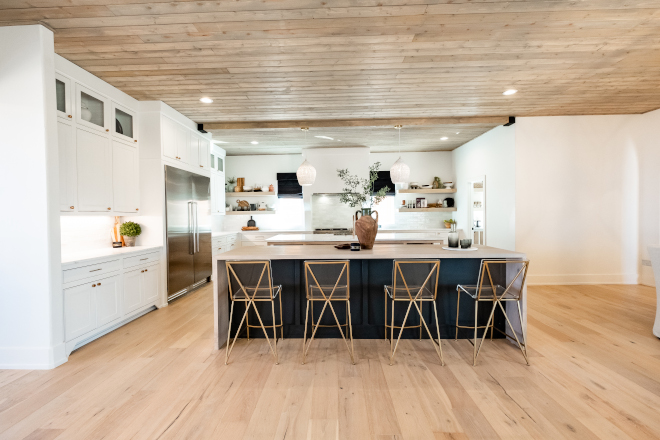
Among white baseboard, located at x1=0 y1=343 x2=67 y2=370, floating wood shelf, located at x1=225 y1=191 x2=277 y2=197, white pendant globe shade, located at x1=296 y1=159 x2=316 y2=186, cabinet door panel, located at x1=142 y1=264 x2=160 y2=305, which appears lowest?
white baseboard, located at x1=0 y1=343 x2=67 y2=370

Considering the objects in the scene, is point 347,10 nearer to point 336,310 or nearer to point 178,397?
point 336,310

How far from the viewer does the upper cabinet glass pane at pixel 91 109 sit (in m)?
3.61

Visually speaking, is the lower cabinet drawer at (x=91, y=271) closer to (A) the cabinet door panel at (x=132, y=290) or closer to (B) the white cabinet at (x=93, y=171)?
(A) the cabinet door panel at (x=132, y=290)

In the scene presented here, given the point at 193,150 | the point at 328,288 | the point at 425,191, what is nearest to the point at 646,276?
the point at 425,191

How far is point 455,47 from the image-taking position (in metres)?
3.25

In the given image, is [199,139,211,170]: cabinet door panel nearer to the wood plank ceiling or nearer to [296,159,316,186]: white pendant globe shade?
the wood plank ceiling

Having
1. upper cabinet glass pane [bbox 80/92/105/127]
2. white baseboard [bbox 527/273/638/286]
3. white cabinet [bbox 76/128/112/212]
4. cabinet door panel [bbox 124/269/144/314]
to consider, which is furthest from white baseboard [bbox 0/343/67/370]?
white baseboard [bbox 527/273/638/286]

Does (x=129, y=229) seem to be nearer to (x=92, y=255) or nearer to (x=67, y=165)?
(x=92, y=255)

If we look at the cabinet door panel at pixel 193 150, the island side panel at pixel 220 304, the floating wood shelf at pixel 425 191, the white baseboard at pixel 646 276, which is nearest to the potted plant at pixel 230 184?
the cabinet door panel at pixel 193 150

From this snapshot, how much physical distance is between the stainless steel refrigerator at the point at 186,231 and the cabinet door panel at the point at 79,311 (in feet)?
4.73

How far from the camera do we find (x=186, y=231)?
525 centimetres

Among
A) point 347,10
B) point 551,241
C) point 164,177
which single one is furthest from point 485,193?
point 164,177

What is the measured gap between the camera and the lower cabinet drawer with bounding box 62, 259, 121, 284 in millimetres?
3079

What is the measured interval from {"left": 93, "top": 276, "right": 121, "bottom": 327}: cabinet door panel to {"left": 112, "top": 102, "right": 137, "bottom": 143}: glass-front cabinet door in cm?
Result: 179
